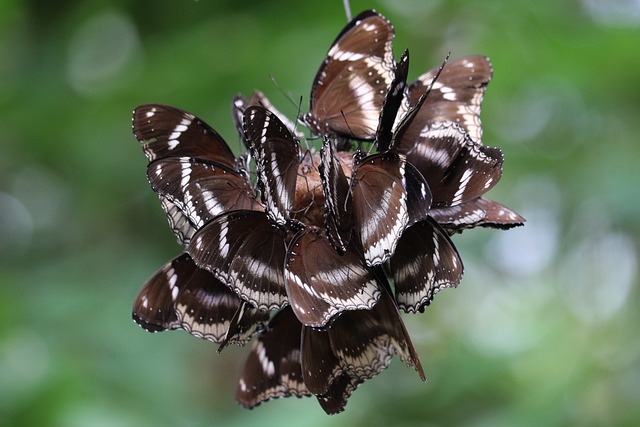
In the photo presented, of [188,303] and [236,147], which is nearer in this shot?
[188,303]

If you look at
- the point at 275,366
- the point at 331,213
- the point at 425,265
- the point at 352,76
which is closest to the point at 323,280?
the point at 331,213

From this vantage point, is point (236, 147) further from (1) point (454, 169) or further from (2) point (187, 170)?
(1) point (454, 169)

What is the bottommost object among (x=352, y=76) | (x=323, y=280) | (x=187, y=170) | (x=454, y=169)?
(x=323, y=280)

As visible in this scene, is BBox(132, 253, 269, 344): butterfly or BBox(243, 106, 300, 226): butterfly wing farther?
BBox(132, 253, 269, 344): butterfly

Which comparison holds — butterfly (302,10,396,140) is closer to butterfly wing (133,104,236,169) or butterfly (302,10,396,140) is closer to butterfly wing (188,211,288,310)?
butterfly wing (133,104,236,169)

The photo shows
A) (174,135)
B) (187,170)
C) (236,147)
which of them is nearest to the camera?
(187,170)

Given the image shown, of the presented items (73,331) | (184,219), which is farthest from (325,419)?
(184,219)

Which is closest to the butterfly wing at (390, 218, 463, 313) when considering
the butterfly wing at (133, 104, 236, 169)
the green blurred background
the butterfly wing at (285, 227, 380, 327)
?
the butterfly wing at (285, 227, 380, 327)
